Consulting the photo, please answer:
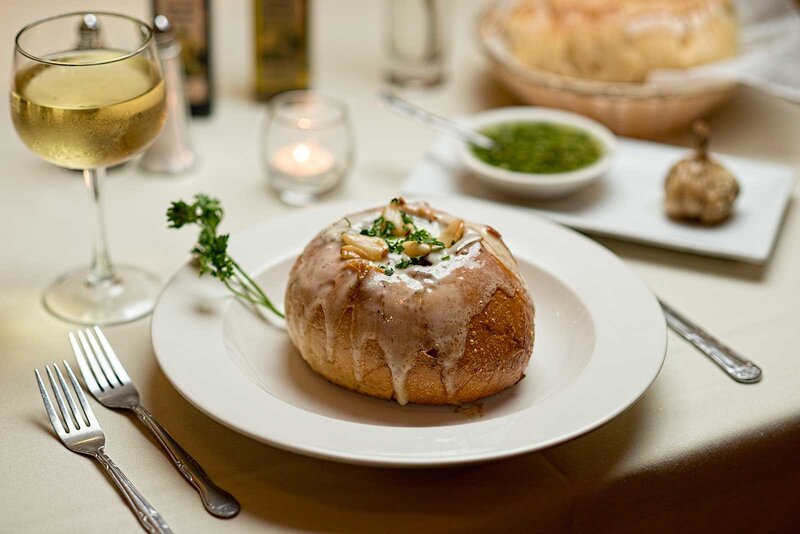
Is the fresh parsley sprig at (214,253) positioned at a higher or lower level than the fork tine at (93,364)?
higher

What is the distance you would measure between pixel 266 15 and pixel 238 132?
0.27 m

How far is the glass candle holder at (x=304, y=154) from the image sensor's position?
1772mm

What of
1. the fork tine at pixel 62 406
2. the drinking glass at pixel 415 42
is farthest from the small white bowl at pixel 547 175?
the fork tine at pixel 62 406

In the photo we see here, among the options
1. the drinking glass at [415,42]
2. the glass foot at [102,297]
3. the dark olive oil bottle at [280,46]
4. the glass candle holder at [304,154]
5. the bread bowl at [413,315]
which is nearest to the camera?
the bread bowl at [413,315]

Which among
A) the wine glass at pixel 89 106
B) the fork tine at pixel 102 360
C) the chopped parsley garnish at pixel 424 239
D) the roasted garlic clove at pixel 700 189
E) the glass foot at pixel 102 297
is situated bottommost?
the glass foot at pixel 102 297

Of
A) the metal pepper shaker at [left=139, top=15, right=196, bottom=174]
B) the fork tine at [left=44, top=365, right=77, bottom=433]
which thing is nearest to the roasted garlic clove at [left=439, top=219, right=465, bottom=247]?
the fork tine at [left=44, top=365, right=77, bottom=433]

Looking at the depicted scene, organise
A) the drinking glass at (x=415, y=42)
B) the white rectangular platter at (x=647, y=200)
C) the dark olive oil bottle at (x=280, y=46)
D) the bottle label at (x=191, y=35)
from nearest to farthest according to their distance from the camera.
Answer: the white rectangular platter at (x=647, y=200) → the bottle label at (x=191, y=35) → the dark olive oil bottle at (x=280, y=46) → the drinking glass at (x=415, y=42)

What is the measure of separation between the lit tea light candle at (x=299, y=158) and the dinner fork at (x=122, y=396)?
55 centimetres

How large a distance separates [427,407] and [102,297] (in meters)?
0.58

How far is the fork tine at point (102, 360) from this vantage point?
4.09 ft

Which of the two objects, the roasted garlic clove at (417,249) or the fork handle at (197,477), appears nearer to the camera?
the fork handle at (197,477)

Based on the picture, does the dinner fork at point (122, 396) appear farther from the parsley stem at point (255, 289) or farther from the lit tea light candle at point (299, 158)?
the lit tea light candle at point (299, 158)

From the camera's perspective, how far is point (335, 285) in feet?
3.83

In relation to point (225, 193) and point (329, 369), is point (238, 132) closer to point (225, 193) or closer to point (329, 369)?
point (225, 193)
